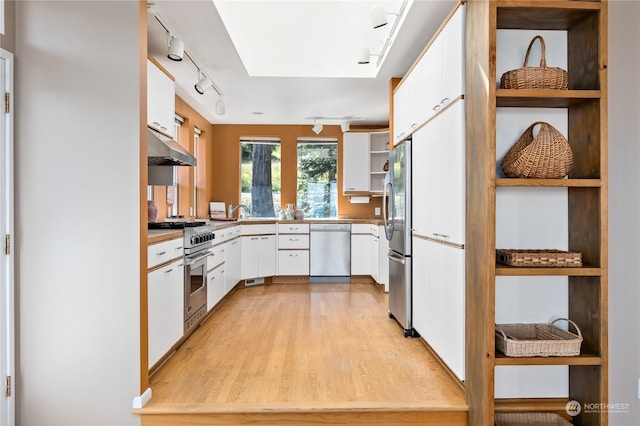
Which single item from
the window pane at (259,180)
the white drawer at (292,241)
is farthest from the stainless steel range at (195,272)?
the window pane at (259,180)

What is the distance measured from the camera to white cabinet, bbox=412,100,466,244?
2330 millimetres

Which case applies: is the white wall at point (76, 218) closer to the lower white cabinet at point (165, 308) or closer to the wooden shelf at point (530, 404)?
the lower white cabinet at point (165, 308)

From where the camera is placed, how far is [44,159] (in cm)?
218

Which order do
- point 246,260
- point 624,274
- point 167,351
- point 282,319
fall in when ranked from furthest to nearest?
point 246,260 → point 282,319 → point 167,351 → point 624,274

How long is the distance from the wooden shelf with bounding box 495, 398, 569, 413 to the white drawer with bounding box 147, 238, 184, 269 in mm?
2122

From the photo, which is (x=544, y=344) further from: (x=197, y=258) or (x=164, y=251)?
(x=197, y=258)

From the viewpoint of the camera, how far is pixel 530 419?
212 centimetres

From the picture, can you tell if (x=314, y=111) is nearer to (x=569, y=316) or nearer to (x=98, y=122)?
(x=98, y=122)

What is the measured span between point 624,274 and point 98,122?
2852 millimetres

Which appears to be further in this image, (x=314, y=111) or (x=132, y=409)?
(x=314, y=111)

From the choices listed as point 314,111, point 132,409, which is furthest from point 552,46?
point 314,111

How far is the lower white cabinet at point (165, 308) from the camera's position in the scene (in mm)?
2533

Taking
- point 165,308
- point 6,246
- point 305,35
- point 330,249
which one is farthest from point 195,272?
point 330,249

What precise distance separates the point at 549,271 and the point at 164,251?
7.42 ft
